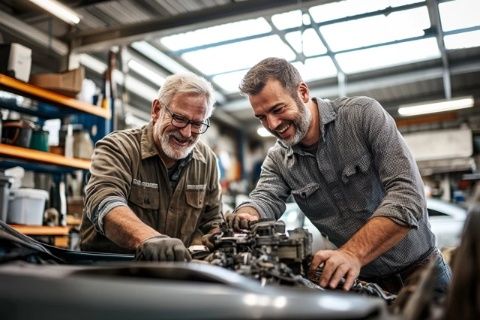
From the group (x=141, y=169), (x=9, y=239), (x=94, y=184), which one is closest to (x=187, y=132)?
(x=141, y=169)

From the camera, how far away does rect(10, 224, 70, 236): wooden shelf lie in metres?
3.82

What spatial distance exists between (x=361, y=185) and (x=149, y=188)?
109 cm

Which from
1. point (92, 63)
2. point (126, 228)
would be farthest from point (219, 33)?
point (126, 228)

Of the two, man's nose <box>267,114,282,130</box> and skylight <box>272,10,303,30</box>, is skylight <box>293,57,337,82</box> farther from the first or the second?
man's nose <box>267,114,282,130</box>

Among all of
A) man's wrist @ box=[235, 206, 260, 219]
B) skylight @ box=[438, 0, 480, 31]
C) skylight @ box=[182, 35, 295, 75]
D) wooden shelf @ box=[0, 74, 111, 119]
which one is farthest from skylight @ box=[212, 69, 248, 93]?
man's wrist @ box=[235, 206, 260, 219]

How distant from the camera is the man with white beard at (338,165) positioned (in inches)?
77.6

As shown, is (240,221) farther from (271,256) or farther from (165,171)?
(165,171)

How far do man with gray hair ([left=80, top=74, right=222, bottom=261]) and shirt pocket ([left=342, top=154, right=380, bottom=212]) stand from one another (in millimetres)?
822

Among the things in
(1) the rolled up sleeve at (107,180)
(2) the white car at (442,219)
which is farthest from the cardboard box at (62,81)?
(2) the white car at (442,219)

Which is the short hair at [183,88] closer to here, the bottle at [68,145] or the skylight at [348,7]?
the bottle at [68,145]

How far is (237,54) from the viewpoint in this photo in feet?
22.5

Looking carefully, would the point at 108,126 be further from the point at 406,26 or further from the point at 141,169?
the point at 406,26

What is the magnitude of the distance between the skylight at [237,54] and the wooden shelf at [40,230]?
362cm

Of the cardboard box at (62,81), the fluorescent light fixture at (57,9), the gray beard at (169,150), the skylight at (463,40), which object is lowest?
the gray beard at (169,150)
